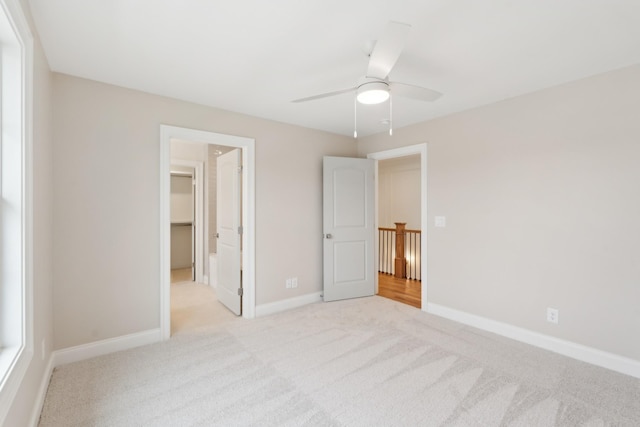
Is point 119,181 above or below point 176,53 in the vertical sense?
below

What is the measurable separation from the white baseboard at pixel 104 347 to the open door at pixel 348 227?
84.0 inches

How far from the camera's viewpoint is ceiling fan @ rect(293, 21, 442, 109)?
1.49 metres

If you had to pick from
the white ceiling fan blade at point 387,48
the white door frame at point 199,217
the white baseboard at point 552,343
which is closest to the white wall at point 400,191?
the white baseboard at point 552,343

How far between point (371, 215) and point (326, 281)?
3.86 feet

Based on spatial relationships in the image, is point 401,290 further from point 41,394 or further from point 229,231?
point 41,394

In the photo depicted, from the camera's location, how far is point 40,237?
6.43 ft

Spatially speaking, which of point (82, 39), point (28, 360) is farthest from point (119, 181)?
point (28, 360)

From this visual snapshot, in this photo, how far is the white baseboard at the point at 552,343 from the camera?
2.35 meters

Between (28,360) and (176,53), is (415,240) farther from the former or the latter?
(28,360)

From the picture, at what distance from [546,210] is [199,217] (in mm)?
4894

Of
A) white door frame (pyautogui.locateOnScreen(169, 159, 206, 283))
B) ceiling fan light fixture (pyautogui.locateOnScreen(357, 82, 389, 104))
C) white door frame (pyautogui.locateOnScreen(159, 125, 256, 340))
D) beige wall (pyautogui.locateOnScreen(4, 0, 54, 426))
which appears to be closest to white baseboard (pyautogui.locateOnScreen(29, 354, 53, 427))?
beige wall (pyautogui.locateOnScreen(4, 0, 54, 426))

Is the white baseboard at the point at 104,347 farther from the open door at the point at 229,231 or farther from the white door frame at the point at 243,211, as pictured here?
the open door at the point at 229,231

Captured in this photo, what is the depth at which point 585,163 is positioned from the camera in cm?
254

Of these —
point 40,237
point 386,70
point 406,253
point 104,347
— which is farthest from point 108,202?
point 406,253
